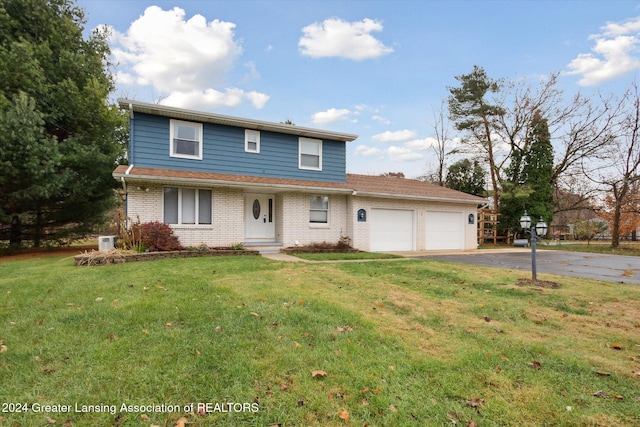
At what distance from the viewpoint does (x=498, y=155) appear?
22500 mm

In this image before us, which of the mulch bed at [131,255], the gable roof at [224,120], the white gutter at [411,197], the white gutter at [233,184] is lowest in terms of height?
the mulch bed at [131,255]

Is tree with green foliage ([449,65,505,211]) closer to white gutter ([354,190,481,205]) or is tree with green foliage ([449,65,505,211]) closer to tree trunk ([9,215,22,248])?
white gutter ([354,190,481,205])

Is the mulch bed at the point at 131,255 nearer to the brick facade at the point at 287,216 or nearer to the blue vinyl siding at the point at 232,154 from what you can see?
the brick facade at the point at 287,216

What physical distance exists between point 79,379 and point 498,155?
2545 cm

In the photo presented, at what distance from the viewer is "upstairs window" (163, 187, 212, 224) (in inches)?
448

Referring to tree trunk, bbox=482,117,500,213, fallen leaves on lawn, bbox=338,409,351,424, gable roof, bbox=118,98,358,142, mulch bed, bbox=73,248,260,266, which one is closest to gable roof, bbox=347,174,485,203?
gable roof, bbox=118,98,358,142

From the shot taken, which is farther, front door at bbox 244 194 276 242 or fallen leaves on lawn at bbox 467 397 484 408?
front door at bbox 244 194 276 242

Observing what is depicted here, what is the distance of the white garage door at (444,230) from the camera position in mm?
15656

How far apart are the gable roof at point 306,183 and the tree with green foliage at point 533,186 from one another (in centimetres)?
451

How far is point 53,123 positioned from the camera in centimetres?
1272

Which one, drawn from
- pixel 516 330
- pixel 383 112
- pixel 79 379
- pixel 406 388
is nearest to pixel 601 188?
pixel 383 112

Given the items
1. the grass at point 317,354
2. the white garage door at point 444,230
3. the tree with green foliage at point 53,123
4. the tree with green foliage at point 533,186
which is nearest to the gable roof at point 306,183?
the white garage door at point 444,230

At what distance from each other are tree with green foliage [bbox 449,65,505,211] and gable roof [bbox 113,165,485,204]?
776cm

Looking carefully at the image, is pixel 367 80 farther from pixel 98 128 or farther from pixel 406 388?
pixel 406 388
